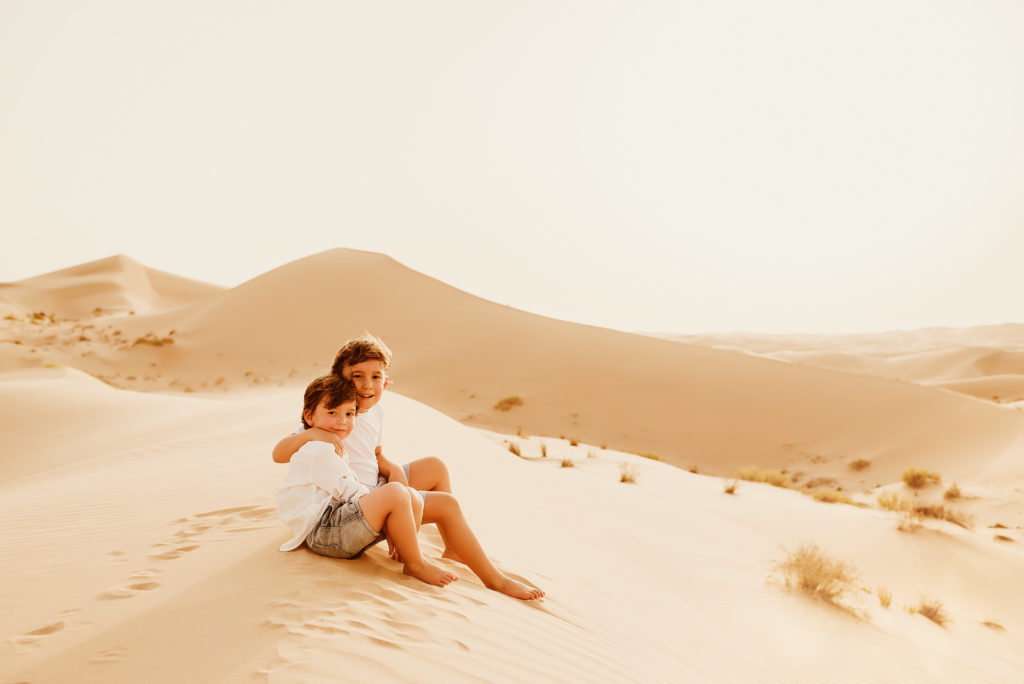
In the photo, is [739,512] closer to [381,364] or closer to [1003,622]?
[1003,622]

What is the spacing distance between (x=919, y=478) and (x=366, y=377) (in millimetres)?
14569

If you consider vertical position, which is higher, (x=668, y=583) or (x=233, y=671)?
(x=233, y=671)

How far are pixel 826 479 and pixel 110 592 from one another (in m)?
17.5

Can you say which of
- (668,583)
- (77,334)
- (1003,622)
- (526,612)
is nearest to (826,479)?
(1003,622)

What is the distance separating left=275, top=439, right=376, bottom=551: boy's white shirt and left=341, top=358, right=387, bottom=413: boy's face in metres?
0.61

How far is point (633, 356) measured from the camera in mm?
28453

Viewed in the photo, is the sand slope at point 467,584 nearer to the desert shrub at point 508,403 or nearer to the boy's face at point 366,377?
the boy's face at point 366,377

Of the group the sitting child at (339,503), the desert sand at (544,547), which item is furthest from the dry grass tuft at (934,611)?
the sitting child at (339,503)

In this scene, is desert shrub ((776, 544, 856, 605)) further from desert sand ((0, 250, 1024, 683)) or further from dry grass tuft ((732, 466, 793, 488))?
dry grass tuft ((732, 466, 793, 488))

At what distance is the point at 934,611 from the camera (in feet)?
22.7

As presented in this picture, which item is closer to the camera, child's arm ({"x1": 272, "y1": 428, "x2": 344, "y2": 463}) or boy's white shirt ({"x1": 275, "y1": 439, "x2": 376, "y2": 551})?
boy's white shirt ({"x1": 275, "y1": 439, "x2": 376, "y2": 551})

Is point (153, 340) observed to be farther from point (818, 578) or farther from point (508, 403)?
point (818, 578)

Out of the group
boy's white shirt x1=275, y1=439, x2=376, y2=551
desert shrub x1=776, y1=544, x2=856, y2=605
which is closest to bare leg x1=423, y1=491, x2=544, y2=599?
boy's white shirt x1=275, y1=439, x2=376, y2=551

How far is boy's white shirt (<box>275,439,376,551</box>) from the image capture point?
3.28 metres
